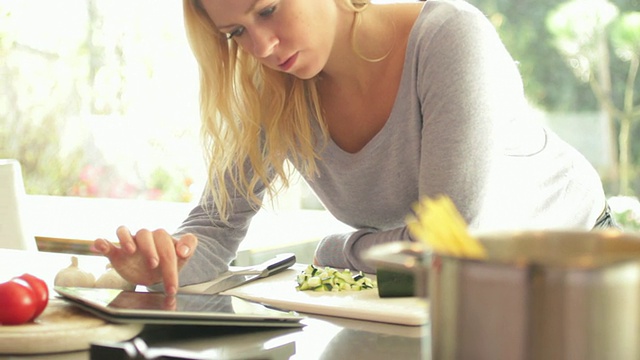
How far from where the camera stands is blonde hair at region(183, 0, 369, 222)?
5.83ft

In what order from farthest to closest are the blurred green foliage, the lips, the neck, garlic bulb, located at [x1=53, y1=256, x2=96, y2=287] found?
the blurred green foliage < the neck < the lips < garlic bulb, located at [x1=53, y1=256, x2=96, y2=287]

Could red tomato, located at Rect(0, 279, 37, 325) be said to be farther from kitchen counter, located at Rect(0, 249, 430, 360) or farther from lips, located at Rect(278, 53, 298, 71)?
lips, located at Rect(278, 53, 298, 71)

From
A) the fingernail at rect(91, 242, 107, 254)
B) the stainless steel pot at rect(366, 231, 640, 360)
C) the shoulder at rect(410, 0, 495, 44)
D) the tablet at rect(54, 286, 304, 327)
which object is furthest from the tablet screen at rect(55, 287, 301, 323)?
the shoulder at rect(410, 0, 495, 44)

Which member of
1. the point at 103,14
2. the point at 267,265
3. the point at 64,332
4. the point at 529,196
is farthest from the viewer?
the point at 103,14

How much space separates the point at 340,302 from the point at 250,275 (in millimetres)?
289

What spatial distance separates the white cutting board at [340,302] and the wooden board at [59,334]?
268 millimetres

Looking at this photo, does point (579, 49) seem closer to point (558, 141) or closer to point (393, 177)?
point (558, 141)

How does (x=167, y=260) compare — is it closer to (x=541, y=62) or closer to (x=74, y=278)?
(x=74, y=278)

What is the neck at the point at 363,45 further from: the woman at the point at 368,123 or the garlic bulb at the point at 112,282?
the garlic bulb at the point at 112,282

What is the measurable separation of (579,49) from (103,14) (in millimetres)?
3107

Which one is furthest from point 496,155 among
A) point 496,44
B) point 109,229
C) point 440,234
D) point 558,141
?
point 109,229

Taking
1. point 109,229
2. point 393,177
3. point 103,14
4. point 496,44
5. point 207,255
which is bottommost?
point 109,229

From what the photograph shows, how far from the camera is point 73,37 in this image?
5508 mm

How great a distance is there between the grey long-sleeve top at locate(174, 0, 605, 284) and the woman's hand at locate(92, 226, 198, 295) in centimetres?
7
